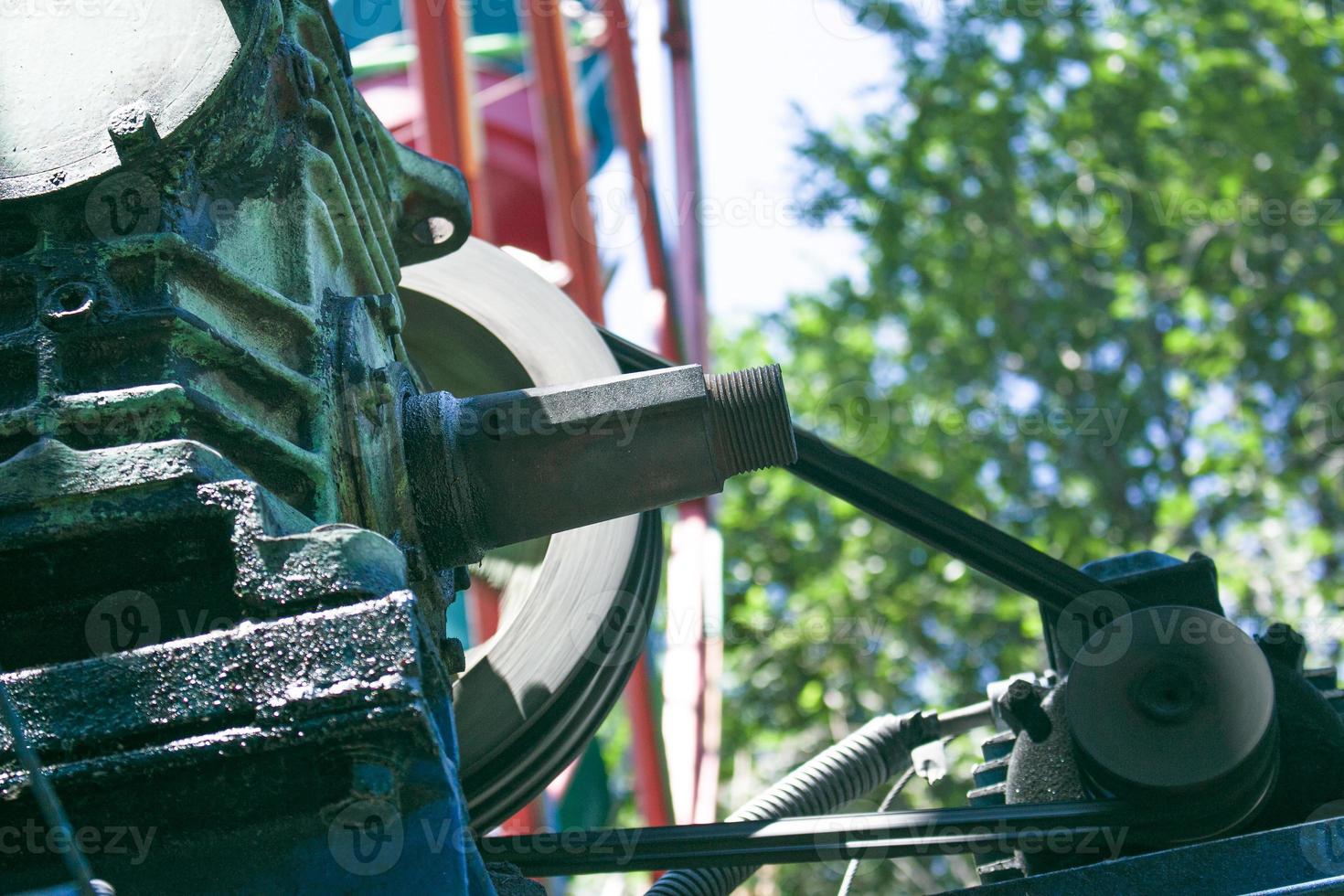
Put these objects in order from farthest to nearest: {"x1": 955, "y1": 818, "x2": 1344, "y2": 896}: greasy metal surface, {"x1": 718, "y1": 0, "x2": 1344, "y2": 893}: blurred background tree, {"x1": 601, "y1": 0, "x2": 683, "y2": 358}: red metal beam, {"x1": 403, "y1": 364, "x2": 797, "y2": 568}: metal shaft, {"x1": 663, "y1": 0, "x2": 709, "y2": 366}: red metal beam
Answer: {"x1": 718, "y1": 0, "x2": 1344, "y2": 893}: blurred background tree, {"x1": 663, "y1": 0, "x2": 709, "y2": 366}: red metal beam, {"x1": 601, "y1": 0, "x2": 683, "y2": 358}: red metal beam, {"x1": 403, "y1": 364, "x2": 797, "y2": 568}: metal shaft, {"x1": 955, "y1": 818, "x2": 1344, "y2": 896}: greasy metal surface

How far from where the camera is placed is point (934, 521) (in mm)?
2941

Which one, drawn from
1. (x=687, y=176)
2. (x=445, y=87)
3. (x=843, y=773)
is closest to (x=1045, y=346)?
(x=687, y=176)

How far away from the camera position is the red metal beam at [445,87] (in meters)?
7.08

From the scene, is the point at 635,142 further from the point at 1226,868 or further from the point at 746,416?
the point at 1226,868

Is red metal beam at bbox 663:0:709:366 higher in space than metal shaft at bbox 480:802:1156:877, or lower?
higher

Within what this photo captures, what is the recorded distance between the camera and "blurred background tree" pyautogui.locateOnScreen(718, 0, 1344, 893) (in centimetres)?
1111

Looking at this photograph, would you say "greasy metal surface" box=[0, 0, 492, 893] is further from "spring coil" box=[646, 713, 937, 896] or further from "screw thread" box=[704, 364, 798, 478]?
"spring coil" box=[646, 713, 937, 896]

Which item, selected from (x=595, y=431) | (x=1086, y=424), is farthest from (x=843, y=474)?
(x=1086, y=424)

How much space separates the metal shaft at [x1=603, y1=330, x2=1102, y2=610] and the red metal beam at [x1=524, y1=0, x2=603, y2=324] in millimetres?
5150

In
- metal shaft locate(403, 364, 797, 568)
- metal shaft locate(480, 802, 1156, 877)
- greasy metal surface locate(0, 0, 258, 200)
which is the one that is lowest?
metal shaft locate(480, 802, 1156, 877)

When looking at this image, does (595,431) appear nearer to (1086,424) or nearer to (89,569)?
(89,569)

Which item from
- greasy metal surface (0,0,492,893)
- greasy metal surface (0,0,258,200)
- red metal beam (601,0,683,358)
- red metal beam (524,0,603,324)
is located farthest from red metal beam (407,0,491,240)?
greasy metal surface (0,0,258,200)

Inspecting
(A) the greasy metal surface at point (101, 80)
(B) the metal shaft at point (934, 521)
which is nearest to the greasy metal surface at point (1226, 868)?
(B) the metal shaft at point (934, 521)

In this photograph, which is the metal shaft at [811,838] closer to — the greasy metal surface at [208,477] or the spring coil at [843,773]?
the spring coil at [843,773]
